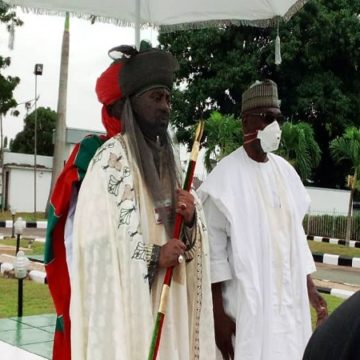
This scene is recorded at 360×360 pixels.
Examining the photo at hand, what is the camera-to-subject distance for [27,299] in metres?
7.32

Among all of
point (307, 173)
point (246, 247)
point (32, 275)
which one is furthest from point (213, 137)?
point (246, 247)

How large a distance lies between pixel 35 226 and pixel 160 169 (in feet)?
56.3

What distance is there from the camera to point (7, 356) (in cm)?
486

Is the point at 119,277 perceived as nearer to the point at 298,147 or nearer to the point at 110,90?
the point at 110,90

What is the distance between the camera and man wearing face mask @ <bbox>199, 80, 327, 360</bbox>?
3.17 m

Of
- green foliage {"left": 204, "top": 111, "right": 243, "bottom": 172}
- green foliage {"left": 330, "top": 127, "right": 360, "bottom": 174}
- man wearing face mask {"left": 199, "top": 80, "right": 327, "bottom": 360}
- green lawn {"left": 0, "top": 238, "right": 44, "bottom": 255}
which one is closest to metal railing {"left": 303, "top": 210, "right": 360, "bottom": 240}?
green foliage {"left": 330, "top": 127, "right": 360, "bottom": 174}

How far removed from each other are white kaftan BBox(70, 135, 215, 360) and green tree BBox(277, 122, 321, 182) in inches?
627

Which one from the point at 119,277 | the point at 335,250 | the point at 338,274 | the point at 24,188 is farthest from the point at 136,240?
the point at 24,188

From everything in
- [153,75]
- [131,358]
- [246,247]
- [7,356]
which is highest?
[153,75]

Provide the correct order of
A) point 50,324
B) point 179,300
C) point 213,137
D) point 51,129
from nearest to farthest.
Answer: point 179,300
point 50,324
point 213,137
point 51,129

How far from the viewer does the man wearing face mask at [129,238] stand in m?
2.46

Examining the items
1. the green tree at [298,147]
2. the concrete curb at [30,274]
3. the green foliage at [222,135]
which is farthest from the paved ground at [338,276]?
the green foliage at [222,135]

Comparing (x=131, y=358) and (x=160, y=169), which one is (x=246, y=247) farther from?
(x=131, y=358)

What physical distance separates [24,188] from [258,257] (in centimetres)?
3270
